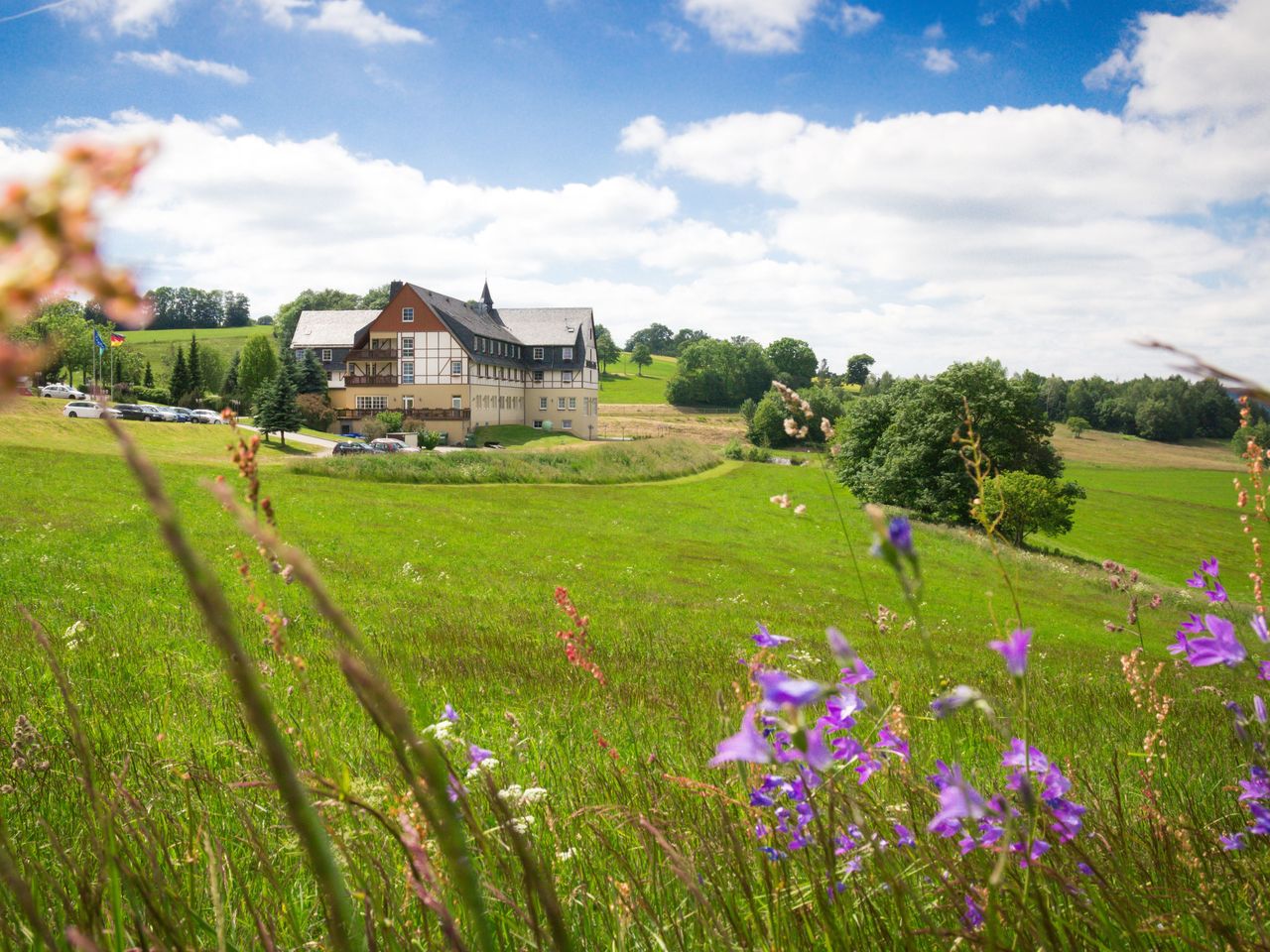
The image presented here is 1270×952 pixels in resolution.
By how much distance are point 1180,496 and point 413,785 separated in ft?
267

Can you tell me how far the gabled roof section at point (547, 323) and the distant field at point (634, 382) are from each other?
1650 inches

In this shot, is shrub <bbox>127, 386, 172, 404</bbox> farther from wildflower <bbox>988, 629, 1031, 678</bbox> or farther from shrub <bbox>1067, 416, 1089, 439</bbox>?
shrub <bbox>1067, 416, 1089, 439</bbox>

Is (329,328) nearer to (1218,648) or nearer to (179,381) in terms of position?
(179,381)

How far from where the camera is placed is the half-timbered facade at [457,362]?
67625 mm

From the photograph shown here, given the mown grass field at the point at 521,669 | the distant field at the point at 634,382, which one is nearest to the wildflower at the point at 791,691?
the mown grass field at the point at 521,669

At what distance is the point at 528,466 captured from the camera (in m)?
43.4

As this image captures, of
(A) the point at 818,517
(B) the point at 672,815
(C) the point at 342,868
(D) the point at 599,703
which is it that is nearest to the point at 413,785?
(C) the point at 342,868

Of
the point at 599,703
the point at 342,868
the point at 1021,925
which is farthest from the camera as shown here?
the point at 599,703

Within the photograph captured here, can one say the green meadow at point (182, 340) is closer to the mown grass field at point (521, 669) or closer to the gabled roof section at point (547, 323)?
the gabled roof section at point (547, 323)

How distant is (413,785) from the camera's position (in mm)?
791

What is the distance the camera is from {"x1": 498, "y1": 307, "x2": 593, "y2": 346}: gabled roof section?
256 ft

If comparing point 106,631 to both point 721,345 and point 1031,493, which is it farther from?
point 721,345

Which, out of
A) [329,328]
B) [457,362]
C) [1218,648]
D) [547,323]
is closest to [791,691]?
[1218,648]

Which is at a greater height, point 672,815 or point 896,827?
point 896,827
